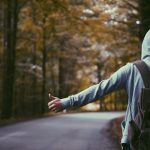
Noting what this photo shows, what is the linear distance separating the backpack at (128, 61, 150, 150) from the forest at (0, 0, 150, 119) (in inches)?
84.1

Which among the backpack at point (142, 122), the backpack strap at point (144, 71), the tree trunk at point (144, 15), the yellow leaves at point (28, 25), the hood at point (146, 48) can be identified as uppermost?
the yellow leaves at point (28, 25)

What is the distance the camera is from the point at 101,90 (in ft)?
12.7

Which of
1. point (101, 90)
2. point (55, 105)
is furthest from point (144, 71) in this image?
point (55, 105)

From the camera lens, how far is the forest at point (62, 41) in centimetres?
2245

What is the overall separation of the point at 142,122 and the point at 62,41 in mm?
38844

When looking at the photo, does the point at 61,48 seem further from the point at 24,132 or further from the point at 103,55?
the point at 24,132

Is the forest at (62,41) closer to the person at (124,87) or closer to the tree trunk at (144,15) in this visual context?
the tree trunk at (144,15)

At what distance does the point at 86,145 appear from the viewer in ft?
45.6

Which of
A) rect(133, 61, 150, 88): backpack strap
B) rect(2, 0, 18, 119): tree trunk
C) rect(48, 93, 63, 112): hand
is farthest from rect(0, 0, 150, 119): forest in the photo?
rect(133, 61, 150, 88): backpack strap

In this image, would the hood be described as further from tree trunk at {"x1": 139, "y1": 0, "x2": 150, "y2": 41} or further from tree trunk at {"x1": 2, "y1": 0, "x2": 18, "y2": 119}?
tree trunk at {"x1": 2, "y1": 0, "x2": 18, "y2": 119}

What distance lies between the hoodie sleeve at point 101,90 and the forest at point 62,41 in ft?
6.27

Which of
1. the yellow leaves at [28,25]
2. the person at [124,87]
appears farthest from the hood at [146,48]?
the yellow leaves at [28,25]

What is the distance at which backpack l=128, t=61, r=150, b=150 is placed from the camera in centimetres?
362

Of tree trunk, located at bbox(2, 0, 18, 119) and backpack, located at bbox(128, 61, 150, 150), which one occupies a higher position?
tree trunk, located at bbox(2, 0, 18, 119)
